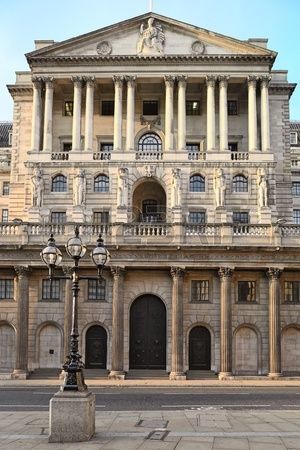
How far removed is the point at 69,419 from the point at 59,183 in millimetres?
35070

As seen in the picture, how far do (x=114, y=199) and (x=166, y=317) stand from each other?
10794 millimetres

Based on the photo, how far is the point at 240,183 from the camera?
50.3 metres

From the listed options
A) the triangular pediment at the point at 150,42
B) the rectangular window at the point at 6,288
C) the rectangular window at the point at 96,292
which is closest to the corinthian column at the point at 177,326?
the rectangular window at the point at 96,292

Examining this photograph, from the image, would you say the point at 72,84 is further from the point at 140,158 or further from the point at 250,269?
the point at 250,269

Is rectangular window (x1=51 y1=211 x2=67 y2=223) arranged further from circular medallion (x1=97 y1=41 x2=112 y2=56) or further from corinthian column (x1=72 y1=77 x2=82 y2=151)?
circular medallion (x1=97 y1=41 x2=112 y2=56)

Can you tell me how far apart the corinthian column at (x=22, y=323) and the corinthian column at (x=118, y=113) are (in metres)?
13.5

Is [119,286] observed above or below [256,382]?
above

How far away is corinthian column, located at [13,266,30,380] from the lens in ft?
139

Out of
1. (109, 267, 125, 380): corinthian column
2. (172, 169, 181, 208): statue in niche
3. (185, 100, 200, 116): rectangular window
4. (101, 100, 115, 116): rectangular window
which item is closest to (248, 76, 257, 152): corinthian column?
(185, 100, 200, 116): rectangular window

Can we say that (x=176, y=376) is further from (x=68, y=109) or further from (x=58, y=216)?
(x=68, y=109)

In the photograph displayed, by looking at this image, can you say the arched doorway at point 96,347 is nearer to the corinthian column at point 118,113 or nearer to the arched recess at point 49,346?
the arched recess at point 49,346

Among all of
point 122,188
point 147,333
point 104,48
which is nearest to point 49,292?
point 147,333

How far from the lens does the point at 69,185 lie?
50.3 m

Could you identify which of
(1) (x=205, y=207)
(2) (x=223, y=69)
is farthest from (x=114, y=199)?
(2) (x=223, y=69)
